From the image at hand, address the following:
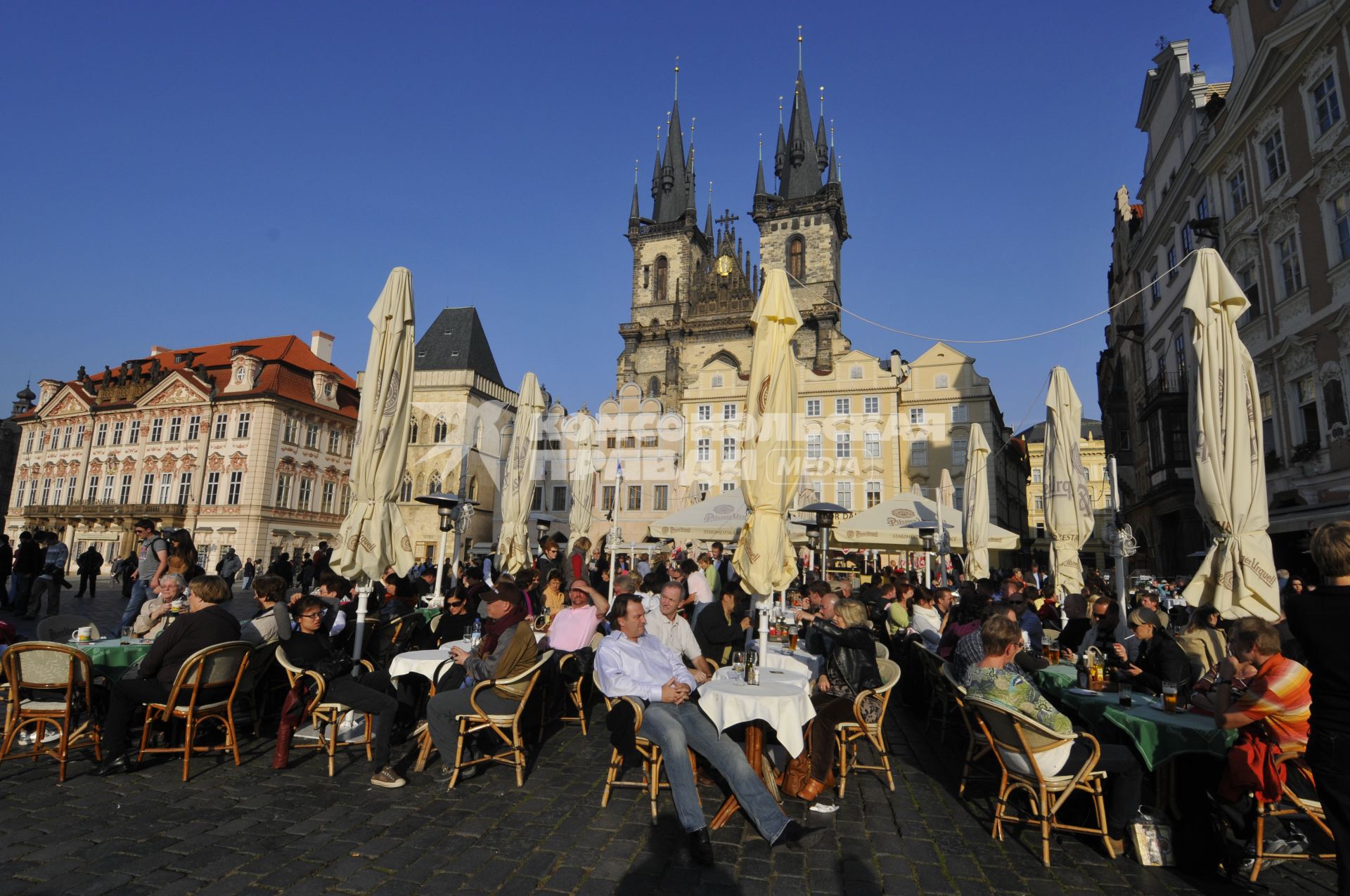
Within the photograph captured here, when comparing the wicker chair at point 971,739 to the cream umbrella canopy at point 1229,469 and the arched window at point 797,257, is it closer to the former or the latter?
the cream umbrella canopy at point 1229,469

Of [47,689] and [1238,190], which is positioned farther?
[1238,190]

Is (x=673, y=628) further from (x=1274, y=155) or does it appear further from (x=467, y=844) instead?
(x=1274, y=155)

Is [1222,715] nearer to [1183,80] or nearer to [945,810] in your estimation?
[945,810]

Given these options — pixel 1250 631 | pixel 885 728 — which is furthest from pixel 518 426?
pixel 1250 631

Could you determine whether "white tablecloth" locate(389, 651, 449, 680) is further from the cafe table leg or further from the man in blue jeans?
the man in blue jeans

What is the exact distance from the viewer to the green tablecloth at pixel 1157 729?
13.3 feet

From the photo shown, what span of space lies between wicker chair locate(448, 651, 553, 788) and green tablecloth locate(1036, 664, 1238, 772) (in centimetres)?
385

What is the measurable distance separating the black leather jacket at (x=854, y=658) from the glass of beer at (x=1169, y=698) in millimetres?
1839

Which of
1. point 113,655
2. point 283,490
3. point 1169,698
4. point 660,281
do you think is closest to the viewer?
point 1169,698

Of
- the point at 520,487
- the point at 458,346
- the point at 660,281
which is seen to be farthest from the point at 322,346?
the point at 520,487

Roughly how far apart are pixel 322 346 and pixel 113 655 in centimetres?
4774

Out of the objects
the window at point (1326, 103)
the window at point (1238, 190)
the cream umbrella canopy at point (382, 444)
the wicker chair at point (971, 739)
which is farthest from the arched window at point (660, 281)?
the wicker chair at point (971, 739)

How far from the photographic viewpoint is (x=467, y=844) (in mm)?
3914

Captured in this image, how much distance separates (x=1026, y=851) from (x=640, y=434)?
38564mm
